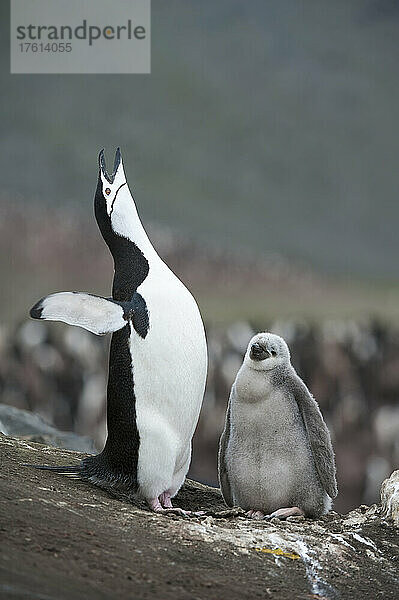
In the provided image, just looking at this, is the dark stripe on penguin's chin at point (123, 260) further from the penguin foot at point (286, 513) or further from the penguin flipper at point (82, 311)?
the penguin foot at point (286, 513)

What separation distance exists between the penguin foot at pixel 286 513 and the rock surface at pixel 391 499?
0.23 m

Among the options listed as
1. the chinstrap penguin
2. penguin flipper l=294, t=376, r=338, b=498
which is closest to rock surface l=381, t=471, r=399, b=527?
penguin flipper l=294, t=376, r=338, b=498

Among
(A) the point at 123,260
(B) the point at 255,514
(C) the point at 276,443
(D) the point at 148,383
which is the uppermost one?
(A) the point at 123,260

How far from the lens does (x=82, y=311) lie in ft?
6.87

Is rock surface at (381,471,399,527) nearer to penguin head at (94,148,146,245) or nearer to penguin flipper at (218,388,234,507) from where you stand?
penguin flipper at (218,388,234,507)

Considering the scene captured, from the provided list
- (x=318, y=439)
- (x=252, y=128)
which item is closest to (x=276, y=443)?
(x=318, y=439)

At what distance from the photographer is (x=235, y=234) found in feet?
23.9

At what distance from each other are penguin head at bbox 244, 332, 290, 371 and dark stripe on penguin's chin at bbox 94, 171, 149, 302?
0.37 meters

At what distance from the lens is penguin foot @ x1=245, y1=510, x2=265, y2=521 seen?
2.19 meters

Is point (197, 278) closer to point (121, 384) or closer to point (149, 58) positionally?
point (149, 58)

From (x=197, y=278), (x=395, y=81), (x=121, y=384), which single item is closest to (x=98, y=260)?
(x=197, y=278)

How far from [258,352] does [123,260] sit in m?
0.48

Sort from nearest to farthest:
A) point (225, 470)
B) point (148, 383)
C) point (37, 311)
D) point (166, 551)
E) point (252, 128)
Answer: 1. point (166, 551)
2. point (37, 311)
3. point (148, 383)
4. point (225, 470)
5. point (252, 128)

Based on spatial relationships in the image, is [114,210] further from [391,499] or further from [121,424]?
[391,499]
